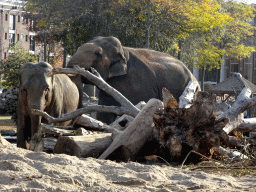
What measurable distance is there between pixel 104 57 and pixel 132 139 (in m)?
4.78

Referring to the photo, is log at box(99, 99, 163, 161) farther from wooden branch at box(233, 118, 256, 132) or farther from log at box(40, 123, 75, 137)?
wooden branch at box(233, 118, 256, 132)

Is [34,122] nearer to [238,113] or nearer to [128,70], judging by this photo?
[128,70]

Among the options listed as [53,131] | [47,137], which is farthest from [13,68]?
[53,131]

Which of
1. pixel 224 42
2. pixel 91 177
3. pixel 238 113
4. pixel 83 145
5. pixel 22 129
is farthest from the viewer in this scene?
pixel 224 42

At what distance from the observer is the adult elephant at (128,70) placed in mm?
11172

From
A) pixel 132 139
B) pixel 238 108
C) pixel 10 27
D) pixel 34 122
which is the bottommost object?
pixel 10 27

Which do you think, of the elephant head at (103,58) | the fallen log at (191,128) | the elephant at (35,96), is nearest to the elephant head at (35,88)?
the elephant at (35,96)

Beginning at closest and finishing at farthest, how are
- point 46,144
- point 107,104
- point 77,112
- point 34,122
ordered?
point 46,144
point 77,112
point 34,122
point 107,104

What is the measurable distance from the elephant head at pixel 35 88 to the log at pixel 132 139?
91.5 inches

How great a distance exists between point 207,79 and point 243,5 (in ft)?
50.2

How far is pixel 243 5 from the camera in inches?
1501

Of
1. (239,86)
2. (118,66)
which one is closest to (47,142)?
(118,66)

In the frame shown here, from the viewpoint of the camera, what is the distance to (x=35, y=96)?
8.62 metres

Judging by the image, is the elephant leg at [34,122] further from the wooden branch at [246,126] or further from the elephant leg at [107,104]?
the wooden branch at [246,126]
